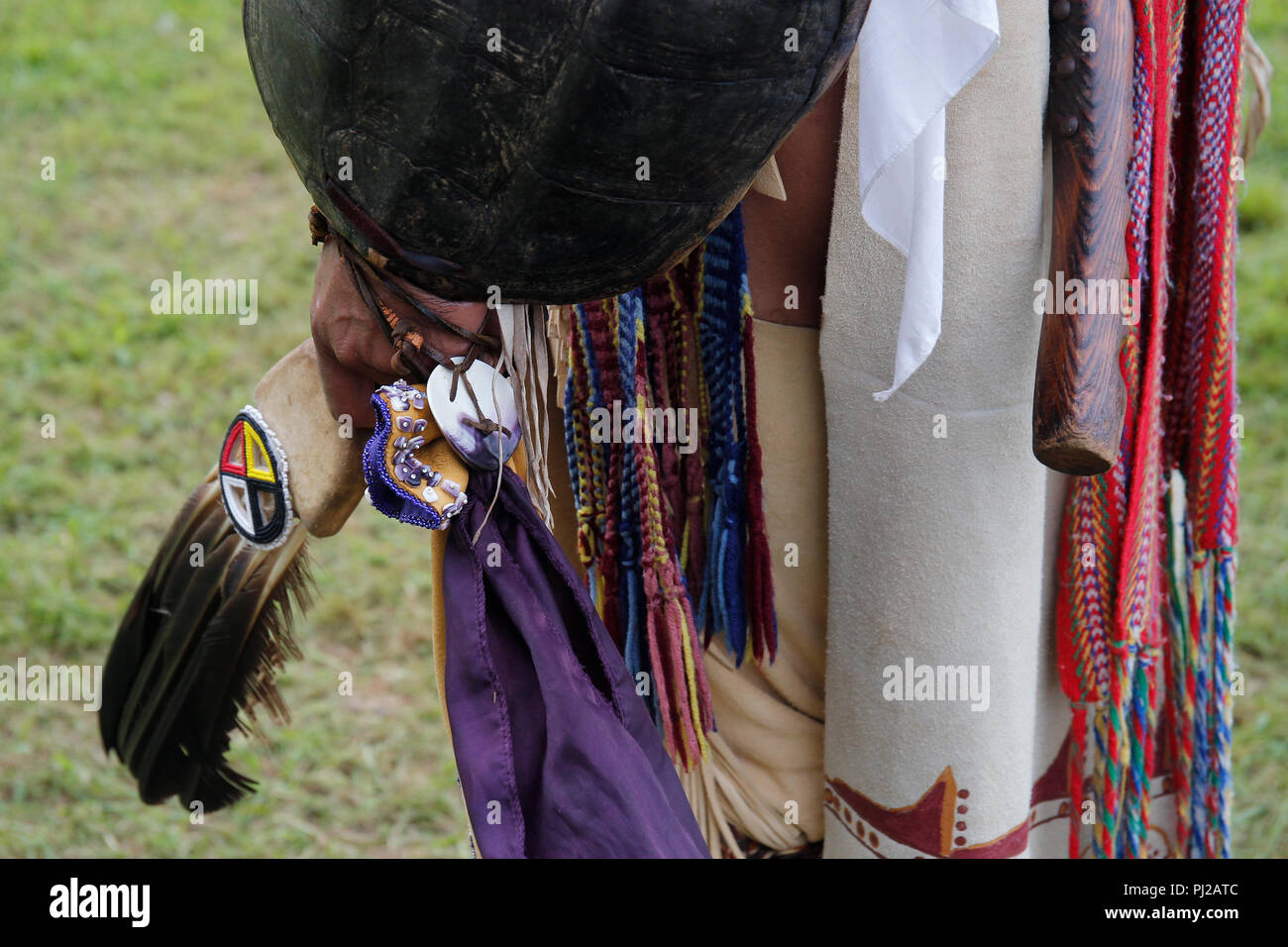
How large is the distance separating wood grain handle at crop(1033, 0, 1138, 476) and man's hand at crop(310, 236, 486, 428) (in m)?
0.45

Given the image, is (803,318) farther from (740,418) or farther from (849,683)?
(849,683)

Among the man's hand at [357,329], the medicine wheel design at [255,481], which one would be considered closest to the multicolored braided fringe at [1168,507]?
the man's hand at [357,329]

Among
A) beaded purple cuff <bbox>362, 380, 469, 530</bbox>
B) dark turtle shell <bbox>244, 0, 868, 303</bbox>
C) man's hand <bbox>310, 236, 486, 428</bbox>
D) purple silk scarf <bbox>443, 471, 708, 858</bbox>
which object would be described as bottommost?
purple silk scarf <bbox>443, 471, 708, 858</bbox>

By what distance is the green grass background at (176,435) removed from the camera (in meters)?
2.10

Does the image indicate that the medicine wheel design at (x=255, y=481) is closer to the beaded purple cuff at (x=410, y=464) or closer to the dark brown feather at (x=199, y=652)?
the dark brown feather at (x=199, y=652)

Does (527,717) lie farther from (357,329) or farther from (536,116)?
(536,116)

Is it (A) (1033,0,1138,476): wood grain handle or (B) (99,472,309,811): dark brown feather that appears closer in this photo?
(A) (1033,0,1138,476): wood grain handle

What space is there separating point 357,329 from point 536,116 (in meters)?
0.29

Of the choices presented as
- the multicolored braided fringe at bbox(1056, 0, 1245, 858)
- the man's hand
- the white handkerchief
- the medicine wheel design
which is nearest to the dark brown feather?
the medicine wheel design

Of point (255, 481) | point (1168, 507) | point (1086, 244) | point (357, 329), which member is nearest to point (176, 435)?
point (255, 481)

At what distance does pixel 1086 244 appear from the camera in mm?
1055

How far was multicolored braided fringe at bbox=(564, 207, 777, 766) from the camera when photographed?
117cm

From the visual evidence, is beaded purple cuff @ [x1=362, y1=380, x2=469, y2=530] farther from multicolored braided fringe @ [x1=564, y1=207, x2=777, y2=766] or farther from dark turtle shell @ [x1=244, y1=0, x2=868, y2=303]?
multicolored braided fringe @ [x1=564, y1=207, x2=777, y2=766]

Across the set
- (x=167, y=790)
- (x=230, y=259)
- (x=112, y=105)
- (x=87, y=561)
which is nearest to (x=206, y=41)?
(x=112, y=105)
